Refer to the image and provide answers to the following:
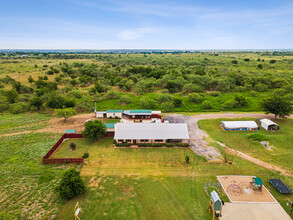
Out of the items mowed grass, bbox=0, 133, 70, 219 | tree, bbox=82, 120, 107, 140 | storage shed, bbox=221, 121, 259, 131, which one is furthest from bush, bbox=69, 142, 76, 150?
storage shed, bbox=221, 121, 259, 131

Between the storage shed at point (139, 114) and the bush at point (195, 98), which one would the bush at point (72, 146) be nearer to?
the storage shed at point (139, 114)

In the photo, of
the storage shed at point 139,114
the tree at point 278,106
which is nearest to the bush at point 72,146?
the storage shed at point 139,114

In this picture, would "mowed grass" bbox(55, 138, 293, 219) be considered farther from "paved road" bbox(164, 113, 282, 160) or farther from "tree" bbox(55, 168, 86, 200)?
"paved road" bbox(164, 113, 282, 160)

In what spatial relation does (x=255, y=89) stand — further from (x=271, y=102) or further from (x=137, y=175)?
(x=137, y=175)

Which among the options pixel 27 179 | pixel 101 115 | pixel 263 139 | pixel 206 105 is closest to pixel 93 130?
pixel 27 179

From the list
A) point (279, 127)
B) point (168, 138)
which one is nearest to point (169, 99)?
point (168, 138)

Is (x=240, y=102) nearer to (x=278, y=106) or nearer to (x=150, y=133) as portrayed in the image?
(x=278, y=106)
